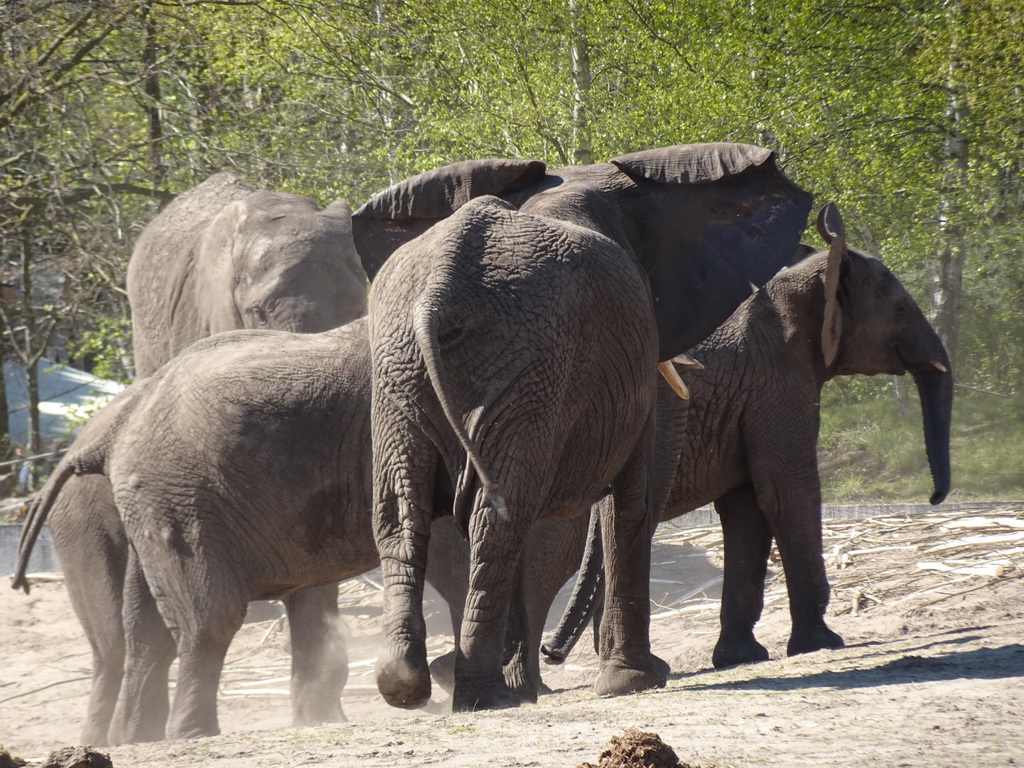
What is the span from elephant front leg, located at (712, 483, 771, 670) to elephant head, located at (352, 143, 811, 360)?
195 centimetres

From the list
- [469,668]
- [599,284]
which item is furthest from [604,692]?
[599,284]

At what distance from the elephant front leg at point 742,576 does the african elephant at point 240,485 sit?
1758 mm

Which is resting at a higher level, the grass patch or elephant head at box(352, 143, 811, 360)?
elephant head at box(352, 143, 811, 360)

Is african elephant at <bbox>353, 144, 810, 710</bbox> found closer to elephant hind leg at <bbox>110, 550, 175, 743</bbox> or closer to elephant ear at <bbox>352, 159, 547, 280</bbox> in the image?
elephant ear at <bbox>352, 159, 547, 280</bbox>

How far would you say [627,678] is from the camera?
5109mm

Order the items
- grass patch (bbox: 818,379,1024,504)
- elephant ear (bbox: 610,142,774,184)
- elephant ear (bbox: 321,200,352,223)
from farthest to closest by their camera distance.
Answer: grass patch (bbox: 818,379,1024,504), elephant ear (bbox: 321,200,352,223), elephant ear (bbox: 610,142,774,184)

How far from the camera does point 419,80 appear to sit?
596 inches

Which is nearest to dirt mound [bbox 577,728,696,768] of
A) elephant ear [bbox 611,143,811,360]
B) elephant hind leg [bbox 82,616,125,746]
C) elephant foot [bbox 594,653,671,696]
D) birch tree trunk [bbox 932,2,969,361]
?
elephant foot [bbox 594,653,671,696]

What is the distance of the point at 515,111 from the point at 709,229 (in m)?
7.78

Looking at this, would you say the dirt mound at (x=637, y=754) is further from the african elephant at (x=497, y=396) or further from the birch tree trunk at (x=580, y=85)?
the birch tree trunk at (x=580, y=85)

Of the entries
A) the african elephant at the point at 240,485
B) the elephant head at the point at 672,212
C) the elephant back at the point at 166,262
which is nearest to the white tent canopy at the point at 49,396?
the elephant back at the point at 166,262

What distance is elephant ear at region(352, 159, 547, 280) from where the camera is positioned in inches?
196

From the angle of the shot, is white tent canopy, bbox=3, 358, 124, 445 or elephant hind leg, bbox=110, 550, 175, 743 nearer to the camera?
elephant hind leg, bbox=110, 550, 175, 743

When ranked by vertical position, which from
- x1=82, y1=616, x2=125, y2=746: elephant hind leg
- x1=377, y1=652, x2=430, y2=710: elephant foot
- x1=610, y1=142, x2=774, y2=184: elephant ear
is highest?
x1=610, y1=142, x2=774, y2=184: elephant ear
